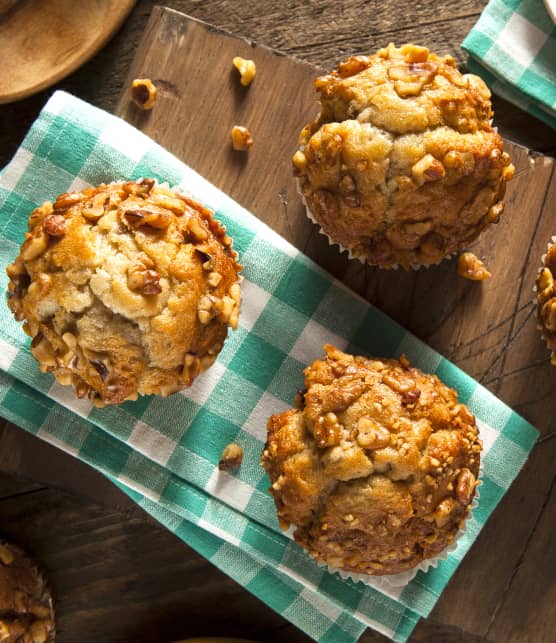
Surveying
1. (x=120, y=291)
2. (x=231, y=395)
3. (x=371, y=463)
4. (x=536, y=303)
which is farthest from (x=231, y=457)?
(x=536, y=303)

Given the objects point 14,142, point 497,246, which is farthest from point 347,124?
point 14,142

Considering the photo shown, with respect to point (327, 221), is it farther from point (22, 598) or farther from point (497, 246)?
point (22, 598)

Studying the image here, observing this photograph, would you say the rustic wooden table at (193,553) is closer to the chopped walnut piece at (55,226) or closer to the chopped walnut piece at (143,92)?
the chopped walnut piece at (143,92)

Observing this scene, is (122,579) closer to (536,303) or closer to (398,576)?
(398,576)

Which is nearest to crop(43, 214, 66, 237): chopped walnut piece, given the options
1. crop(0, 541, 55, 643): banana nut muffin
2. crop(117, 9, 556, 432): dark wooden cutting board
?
crop(117, 9, 556, 432): dark wooden cutting board

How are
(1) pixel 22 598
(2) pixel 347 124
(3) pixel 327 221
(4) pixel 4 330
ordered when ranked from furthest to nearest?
(1) pixel 22 598, (4) pixel 4 330, (3) pixel 327 221, (2) pixel 347 124

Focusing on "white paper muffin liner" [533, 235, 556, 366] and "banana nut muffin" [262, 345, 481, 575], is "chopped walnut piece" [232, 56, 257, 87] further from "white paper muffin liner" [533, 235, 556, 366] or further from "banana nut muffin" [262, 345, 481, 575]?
"white paper muffin liner" [533, 235, 556, 366]

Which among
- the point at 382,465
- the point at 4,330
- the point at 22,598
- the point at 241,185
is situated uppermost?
the point at 241,185
